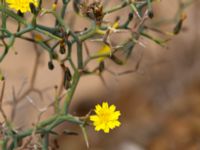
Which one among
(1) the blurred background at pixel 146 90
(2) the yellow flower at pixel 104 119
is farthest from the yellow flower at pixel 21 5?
(1) the blurred background at pixel 146 90

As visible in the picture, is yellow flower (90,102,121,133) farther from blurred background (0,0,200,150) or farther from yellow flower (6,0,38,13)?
blurred background (0,0,200,150)

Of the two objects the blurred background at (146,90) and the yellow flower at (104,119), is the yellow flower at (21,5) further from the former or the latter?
the blurred background at (146,90)

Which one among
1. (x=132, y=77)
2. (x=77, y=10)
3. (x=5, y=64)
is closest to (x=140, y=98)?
(x=132, y=77)

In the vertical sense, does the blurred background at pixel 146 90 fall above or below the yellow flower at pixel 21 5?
below

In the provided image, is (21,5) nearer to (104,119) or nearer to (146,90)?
(104,119)

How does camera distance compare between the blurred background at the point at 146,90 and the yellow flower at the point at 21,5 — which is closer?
the yellow flower at the point at 21,5

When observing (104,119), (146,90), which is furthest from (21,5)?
(146,90)

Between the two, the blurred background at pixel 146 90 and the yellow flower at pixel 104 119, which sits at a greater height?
the yellow flower at pixel 104 119

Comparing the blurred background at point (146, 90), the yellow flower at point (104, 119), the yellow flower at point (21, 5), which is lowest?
the blurred background at point (146, 90)

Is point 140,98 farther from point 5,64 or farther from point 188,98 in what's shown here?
point 5,64

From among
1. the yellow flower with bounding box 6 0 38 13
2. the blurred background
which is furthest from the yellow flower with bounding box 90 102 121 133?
the blurred background
